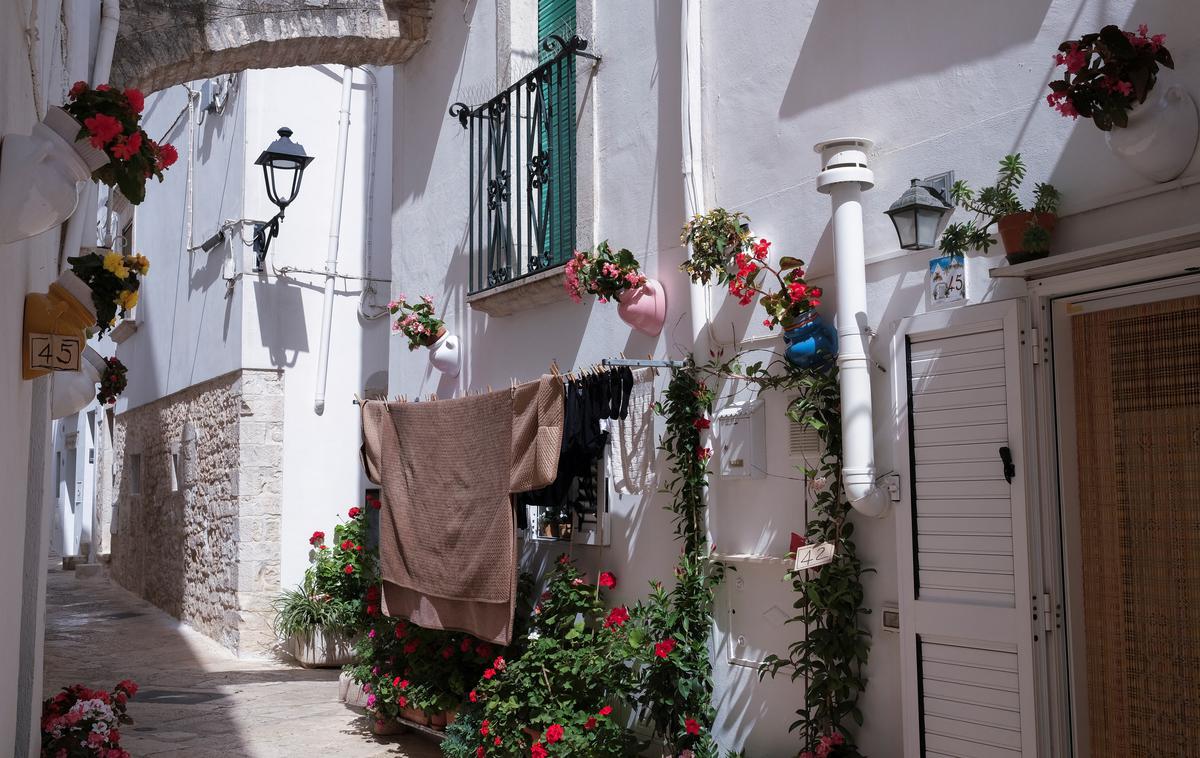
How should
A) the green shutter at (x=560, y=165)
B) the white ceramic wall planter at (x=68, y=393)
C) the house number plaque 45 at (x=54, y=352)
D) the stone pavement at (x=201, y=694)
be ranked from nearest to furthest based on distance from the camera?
the house number plaque 45 at (x=54, y=352) < the white ceramic wall planter at (x=68, y=393) < the green shutter at (x=560, y=165) < the stone pavement at (x=201, y=694)

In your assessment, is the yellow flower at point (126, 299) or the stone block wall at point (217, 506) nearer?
the yellow flower at point (126, 299)

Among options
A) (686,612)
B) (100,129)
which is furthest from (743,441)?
(100,129)

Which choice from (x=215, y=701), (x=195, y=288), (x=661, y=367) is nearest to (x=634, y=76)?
(x=661, y=367)

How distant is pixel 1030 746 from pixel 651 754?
2.45 meters

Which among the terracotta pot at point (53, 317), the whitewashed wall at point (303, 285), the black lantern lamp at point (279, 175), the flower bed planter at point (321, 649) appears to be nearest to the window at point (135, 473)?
the whitewashed wall at point (303, 285)

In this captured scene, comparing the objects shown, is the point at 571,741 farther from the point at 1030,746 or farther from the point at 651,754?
the point at 1030,746

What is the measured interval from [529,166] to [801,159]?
8.31 ft

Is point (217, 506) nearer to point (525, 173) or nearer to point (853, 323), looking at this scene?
point (525, 173)

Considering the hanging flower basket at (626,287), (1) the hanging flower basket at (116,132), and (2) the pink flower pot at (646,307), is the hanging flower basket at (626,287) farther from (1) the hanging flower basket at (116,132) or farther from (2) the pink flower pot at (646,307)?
(1) the hanging flower basket at (116,132)

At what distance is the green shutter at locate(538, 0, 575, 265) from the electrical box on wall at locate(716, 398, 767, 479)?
2.08 meters

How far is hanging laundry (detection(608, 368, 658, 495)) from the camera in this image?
568 centimetres

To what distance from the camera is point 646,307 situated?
18.2 feet

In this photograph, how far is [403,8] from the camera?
26.6 ft

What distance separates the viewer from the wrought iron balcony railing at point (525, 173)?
6.69 metres
